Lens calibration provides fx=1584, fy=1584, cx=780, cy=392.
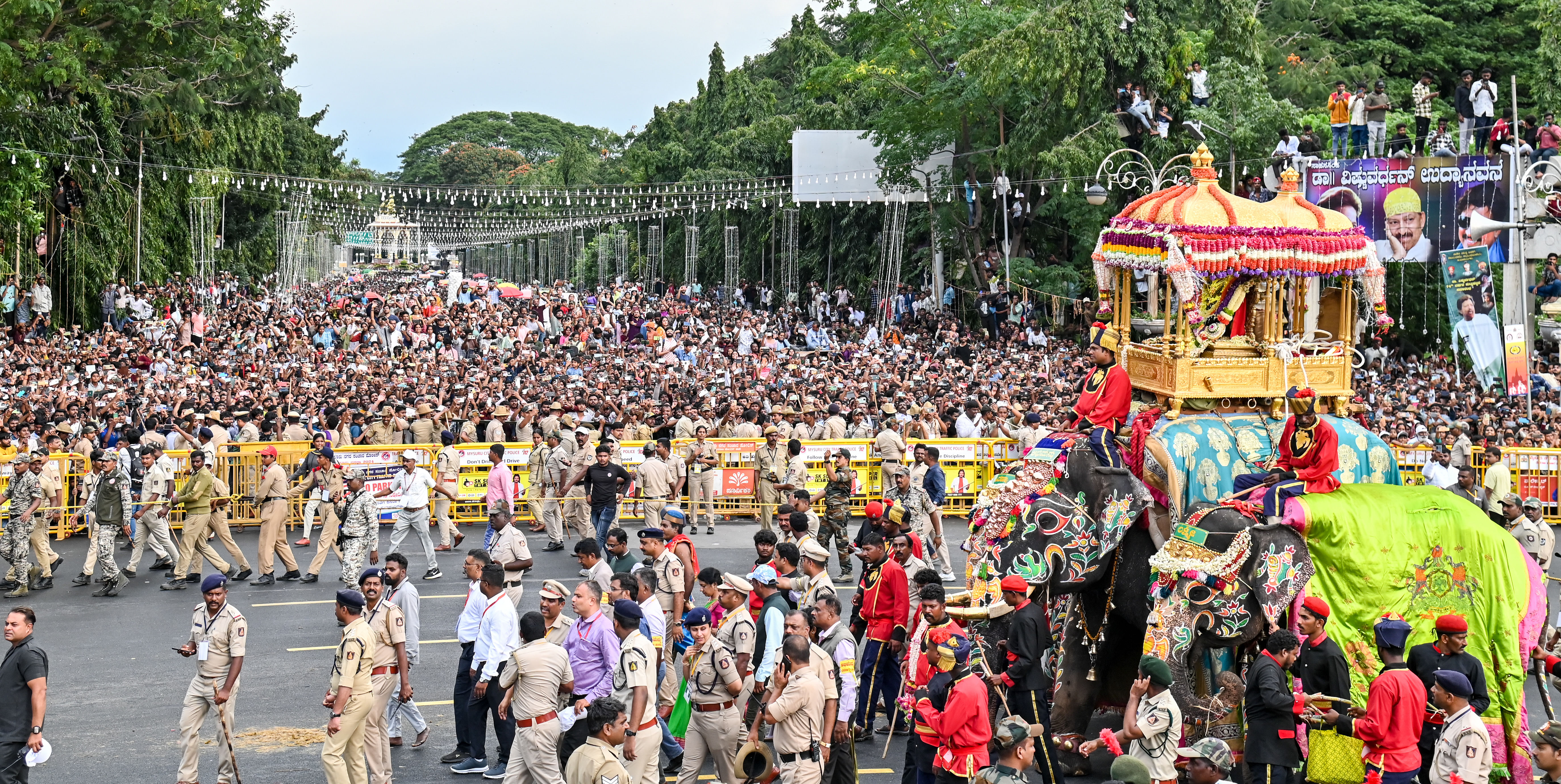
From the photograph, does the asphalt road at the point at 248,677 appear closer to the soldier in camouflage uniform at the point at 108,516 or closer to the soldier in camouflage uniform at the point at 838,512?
the soldier in camouflage uniform at the point at 108,516

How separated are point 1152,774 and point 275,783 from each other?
527cm

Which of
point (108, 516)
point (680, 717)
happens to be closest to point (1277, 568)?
point (680, 717)

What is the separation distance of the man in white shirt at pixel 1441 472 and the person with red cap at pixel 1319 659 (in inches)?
383

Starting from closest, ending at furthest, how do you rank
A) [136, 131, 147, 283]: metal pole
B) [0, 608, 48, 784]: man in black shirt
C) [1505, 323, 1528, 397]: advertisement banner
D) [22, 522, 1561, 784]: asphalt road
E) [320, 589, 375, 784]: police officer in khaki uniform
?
[0, 608, 48, 784]: man in black shirt
[320, 589, 375, 784]: police officer in khaki uniform
[22, 522, 1561, 784]: asphalt road
[1505, 323, 1528, 397]: advertisement banner
[136, 131, 147, 283]: metal pole

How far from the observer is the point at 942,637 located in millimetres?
8266

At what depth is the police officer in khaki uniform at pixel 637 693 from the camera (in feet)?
27.0

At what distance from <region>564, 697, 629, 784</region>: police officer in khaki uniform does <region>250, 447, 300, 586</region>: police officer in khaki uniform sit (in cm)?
956

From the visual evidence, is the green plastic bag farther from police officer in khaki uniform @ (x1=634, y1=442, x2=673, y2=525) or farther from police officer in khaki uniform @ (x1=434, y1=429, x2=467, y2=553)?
police officer in khaki uniform @ (x1=434, y1=429, x2=467, y2=553)

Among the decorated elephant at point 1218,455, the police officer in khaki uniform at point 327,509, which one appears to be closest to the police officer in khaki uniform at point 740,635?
the decorated elephant at point 1218,455

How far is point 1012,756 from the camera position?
7.06 meters

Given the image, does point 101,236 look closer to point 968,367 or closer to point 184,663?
point 968,367

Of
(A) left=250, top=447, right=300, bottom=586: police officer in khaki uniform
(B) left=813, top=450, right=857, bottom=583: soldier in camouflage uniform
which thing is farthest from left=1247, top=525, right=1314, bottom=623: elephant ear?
(A) left=250, top=447, right=300, bottom=586: police officer in khaki uniform

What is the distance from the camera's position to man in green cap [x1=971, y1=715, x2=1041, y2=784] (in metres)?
7.04

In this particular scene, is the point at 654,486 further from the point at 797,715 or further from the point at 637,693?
the point at 797,715
